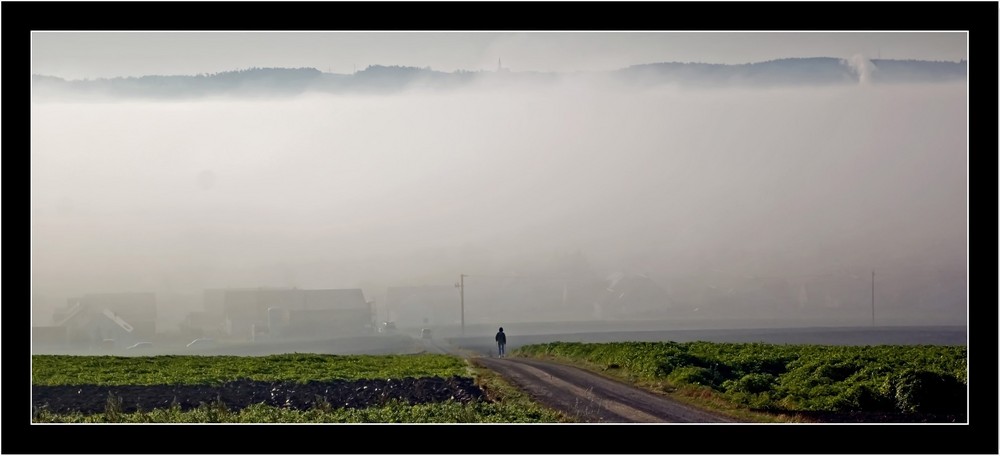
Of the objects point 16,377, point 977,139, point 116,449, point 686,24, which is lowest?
point 116,449

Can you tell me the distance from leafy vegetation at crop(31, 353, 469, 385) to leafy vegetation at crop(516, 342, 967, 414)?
18.2 feet

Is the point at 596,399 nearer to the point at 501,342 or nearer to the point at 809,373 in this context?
the point at 809,373

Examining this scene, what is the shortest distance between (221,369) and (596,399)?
32.7 ft

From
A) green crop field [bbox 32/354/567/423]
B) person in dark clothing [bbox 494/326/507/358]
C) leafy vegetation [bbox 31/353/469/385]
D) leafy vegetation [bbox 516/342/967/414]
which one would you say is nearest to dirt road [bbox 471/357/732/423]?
green crop field [bbox 32/354/567/423]

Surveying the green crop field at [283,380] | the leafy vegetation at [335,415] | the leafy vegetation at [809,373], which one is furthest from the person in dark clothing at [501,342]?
the leafy vegetation at [335,415]

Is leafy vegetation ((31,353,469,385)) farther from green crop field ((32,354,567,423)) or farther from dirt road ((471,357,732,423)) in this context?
dirt road ((471,357,732,423))

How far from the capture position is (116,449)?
16891 millimetres

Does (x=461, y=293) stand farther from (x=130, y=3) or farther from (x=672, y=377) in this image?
(x=130, y=3)

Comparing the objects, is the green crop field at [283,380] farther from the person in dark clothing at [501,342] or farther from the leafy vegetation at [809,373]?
the leafy vegetation at [809,373]

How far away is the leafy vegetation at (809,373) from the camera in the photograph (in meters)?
18.3

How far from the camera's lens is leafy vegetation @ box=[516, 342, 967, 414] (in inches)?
722

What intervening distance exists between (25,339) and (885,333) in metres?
22.6

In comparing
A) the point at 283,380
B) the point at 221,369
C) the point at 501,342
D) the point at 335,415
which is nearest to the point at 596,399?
the point at 335,415

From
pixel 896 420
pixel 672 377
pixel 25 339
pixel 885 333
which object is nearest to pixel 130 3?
pixel 25 339
